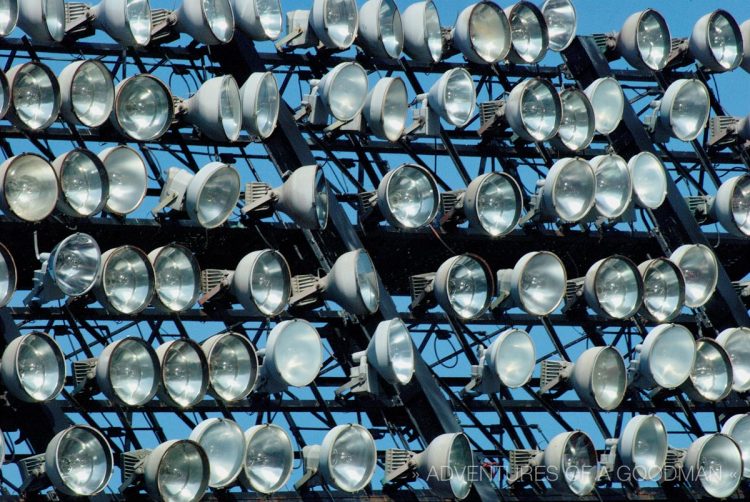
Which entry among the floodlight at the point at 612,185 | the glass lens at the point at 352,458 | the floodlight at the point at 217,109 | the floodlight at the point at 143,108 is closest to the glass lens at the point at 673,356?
the floodlight at the point at 612,185

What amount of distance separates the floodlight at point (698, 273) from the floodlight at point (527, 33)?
4.04 m

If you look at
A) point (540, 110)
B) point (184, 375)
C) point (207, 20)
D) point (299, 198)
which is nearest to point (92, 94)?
point (207, 20)

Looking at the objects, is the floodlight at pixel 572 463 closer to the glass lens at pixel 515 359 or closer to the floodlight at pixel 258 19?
the glass lens at pixel 515 359

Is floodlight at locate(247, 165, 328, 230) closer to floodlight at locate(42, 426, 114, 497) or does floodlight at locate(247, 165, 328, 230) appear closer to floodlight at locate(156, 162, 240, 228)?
floodlight at locate(156, 162, 240, 228)

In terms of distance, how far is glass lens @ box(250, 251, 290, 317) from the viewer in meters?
30.5

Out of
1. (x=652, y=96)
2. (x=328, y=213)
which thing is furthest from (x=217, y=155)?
(x=652, y=96)

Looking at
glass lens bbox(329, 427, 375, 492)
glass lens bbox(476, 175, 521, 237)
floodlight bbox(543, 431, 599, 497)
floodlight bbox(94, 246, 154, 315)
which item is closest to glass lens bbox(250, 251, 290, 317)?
floodlight bbox(94, 246, 154, 315)

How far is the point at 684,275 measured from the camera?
3466 centimetres

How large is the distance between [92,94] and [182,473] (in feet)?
18.9

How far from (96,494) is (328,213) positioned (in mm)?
5940

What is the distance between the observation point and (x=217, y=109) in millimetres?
31078

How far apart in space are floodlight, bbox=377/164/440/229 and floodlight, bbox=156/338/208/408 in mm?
4097

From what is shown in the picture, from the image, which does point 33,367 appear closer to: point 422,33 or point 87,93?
point 87,93

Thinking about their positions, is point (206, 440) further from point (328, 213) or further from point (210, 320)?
point (328, 213)
